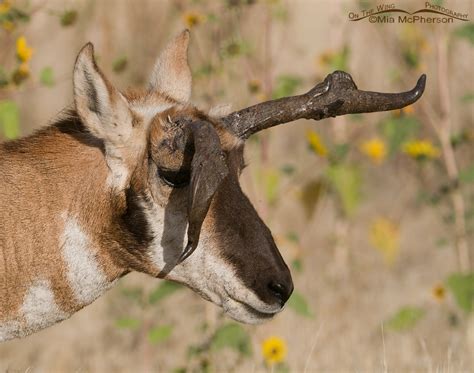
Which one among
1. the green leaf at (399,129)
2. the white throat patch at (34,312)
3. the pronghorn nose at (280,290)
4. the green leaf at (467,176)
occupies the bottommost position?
the green leaf at (467,176)

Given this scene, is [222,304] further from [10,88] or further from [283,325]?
[283,325]

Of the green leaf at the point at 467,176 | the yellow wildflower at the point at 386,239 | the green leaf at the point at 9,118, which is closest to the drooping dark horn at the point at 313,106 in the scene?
the green leaf at the point at 9,118

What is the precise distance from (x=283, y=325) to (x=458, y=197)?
5.87 ft

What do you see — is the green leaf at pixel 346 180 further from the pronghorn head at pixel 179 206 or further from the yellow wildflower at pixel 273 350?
the pronghorn head at pixel 179 206

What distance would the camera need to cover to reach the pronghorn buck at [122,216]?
4738 mm

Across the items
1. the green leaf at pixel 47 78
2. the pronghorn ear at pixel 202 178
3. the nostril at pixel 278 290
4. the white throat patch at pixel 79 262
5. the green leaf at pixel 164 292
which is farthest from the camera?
the green leaf at pixel 164 292

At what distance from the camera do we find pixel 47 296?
4844 millimetres

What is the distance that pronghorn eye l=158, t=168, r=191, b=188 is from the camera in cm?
475

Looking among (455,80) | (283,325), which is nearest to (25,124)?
(455,80)

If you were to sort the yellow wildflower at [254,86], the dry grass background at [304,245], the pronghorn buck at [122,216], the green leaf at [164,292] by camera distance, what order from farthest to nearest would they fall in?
the dry grass background at [304,245] → the yellow wildflower at [254,86] → the green leaf at [164,292] → the pronghorn buck at [122,216]

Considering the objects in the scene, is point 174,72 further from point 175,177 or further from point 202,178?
point 202,178

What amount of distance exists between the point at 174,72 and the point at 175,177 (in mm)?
1082

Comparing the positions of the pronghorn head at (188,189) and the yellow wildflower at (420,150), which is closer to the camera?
the pronghorn head at (188,189)

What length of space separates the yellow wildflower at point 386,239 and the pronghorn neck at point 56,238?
6.65m
